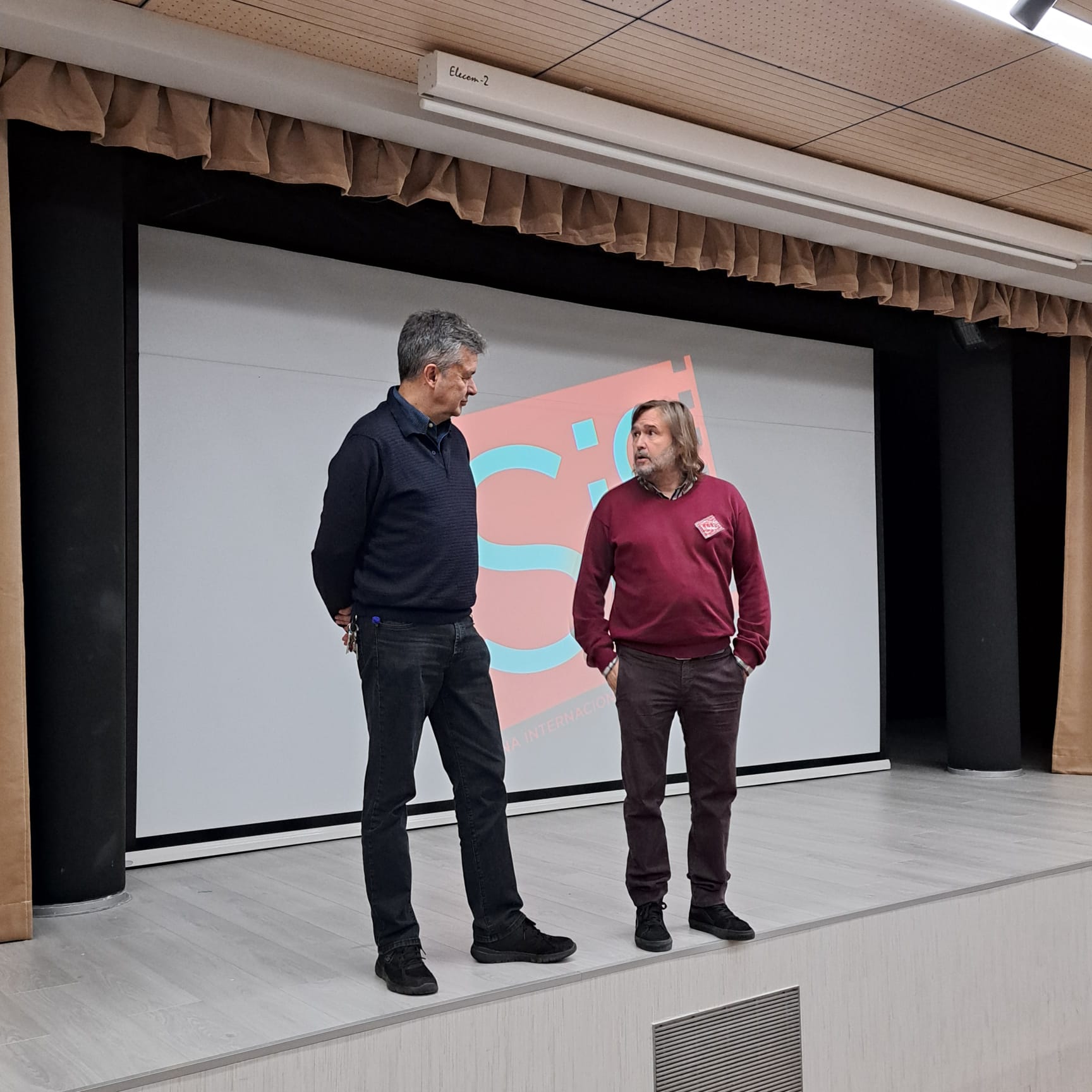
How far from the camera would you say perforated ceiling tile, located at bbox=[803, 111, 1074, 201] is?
12.2 feet

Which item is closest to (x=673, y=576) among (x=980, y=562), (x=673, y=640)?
(x=673, y=640)

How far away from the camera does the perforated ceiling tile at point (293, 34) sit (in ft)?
9.32

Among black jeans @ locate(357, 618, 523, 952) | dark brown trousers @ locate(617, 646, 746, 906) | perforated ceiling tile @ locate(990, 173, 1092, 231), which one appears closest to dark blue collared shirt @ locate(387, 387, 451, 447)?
black jeans @ locate(357, 618, 523, 952)

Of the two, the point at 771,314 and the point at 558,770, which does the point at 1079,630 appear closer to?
the point at 771,314

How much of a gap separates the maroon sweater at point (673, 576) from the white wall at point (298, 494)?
1464 mm

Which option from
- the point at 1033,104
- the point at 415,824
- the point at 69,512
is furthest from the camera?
the point at 415,824

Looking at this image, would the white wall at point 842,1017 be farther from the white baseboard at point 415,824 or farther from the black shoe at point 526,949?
the white baseboard at point 415,824

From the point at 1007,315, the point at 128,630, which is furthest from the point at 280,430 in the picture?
the point at 1007,315

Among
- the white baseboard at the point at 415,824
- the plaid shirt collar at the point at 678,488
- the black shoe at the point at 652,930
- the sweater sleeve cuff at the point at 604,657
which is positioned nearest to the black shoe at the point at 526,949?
the black shoe at the point at 652,930

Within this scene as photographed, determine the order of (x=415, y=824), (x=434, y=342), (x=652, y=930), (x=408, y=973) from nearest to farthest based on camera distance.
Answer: (x=408, y=973), (x=434, y=342), (x=652, y=930), (x=415, y=824)

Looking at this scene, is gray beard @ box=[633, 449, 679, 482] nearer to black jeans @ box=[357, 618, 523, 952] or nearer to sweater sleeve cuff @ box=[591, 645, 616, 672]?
sweater sleeve cuff @ box=[591, 645, 616, 672]

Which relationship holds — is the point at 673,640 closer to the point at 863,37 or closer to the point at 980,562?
the point at 863,37

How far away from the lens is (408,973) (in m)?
2.37

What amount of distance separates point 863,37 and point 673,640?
1.70 metres
